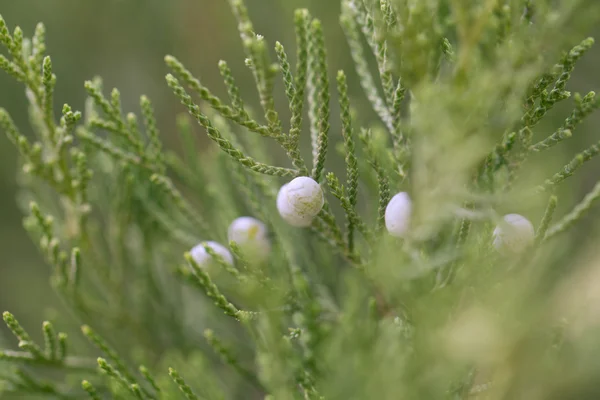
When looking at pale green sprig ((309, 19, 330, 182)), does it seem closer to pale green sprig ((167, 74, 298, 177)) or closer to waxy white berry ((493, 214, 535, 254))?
pale green sprig ((167, 74, 298, 177))

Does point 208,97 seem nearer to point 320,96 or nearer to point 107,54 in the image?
point 320,96

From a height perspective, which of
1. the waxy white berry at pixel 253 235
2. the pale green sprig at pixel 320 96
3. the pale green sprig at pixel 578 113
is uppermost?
the pale green sprig at pixel 578 113

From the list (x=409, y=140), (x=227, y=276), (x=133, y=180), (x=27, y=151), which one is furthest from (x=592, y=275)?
(x=27, y=151)

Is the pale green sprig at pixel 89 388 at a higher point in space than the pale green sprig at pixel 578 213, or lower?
lower

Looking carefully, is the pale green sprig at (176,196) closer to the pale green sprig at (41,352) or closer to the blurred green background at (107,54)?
the pale green sprig at (41,352)

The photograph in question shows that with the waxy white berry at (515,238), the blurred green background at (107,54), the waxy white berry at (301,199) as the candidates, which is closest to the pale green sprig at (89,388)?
the waxy white berry at (301,199)
